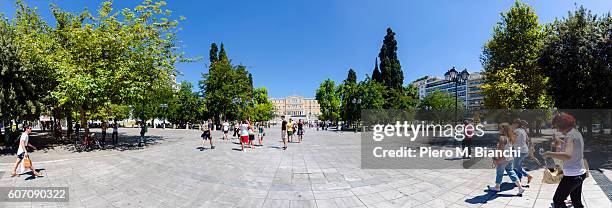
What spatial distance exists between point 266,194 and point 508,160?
18.2ft

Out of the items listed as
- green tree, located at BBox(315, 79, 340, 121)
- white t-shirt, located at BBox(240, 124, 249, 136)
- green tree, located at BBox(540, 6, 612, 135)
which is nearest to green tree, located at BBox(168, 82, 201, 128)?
green tree, located at BBox(315, 79, 340, 121)

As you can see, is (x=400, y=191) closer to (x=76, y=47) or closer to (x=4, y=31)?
(x=76, y=47)

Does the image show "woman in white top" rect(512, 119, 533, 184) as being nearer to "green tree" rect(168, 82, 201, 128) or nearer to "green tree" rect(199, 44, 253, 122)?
"green tree" rect(199, 44, 253, 122)

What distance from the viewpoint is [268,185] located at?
7961 mm

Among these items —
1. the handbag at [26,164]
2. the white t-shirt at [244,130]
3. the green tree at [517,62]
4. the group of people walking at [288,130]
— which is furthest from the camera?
the green tree at [517,62]

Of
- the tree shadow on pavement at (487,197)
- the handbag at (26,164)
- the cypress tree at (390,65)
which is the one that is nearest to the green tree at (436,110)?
the cypress tree at (390,65)

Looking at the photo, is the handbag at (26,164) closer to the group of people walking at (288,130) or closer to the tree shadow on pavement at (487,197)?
the group of people walking at (288,130)

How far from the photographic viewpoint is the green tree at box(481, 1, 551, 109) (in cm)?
2062

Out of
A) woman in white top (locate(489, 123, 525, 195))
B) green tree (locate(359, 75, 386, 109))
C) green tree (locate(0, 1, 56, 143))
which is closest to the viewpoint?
woman in white top (locate(489, 123, 525, 195))

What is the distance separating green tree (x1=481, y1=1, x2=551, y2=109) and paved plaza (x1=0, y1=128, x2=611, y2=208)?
1414cm

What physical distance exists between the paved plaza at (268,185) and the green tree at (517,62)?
1414 centimetres

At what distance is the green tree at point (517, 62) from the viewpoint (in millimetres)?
20625

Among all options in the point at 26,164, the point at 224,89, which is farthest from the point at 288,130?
the point at 224,89

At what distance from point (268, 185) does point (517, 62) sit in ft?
73.9
